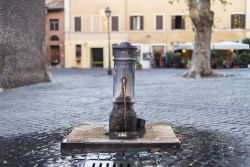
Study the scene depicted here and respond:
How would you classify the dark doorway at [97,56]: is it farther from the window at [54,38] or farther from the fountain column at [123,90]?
the fountain column at [123,90]

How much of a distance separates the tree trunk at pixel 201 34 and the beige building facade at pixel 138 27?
999 inches

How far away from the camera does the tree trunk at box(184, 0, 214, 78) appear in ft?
97.9

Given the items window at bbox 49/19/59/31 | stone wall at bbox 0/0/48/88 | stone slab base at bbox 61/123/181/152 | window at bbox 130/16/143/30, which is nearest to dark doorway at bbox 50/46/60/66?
window at bbox 49/19/59/31

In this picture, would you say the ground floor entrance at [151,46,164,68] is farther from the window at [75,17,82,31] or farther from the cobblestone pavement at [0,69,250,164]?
the cobblestone pavement at [0,69,250,164]

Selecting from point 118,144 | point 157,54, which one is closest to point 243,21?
point 157,54

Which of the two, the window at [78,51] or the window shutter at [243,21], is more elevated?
the window shutter at [243,21]

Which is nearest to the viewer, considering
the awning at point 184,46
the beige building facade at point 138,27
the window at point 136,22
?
the awning at point 184,46

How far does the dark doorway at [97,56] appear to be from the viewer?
198 feet

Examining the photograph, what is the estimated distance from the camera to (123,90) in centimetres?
837

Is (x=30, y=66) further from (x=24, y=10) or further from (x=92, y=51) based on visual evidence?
(x=92, y=51)

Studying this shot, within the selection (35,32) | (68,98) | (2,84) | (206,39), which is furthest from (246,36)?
(68,98)

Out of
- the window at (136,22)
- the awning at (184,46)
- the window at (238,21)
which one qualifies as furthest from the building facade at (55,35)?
the window at (238,21)

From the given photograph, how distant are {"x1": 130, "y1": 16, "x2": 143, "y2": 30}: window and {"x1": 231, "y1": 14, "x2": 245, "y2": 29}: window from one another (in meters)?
10.1

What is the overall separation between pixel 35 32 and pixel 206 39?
10.4 meters
